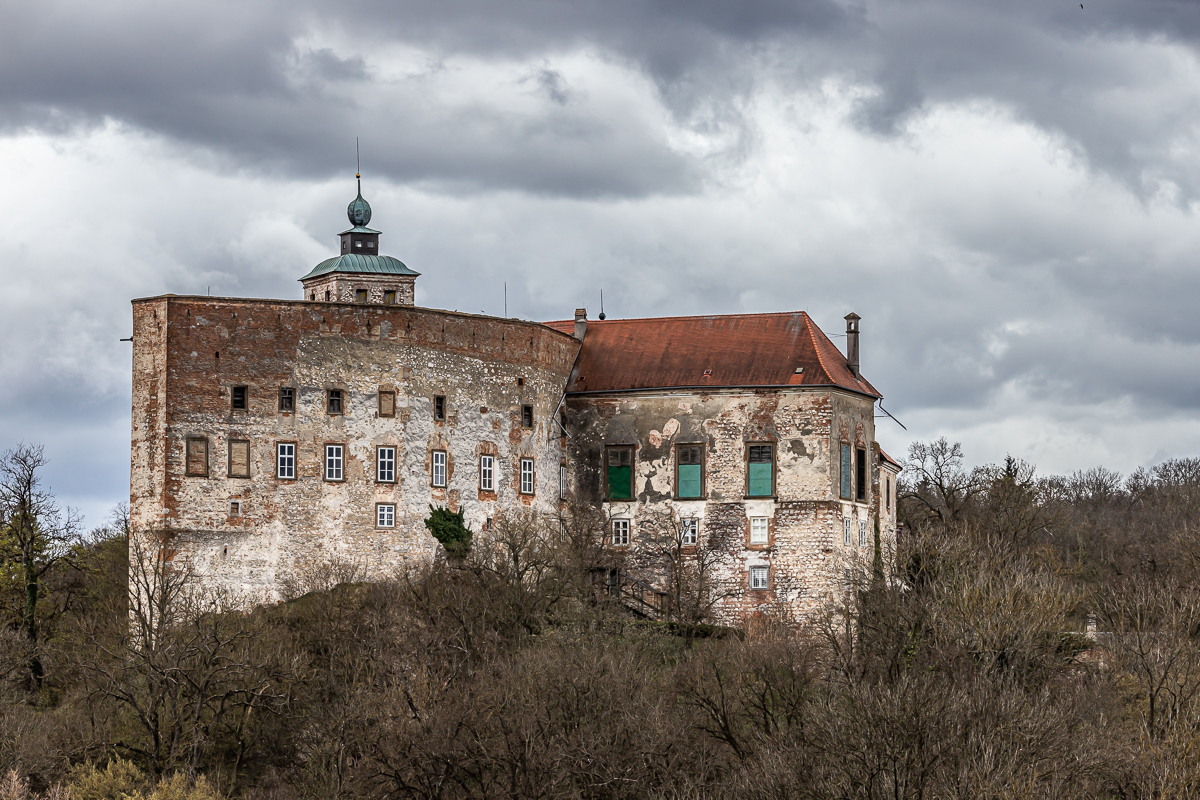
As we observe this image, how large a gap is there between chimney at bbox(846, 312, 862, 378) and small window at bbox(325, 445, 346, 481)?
21.6 m

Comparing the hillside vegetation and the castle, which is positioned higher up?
the castle

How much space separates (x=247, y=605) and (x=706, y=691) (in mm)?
16815

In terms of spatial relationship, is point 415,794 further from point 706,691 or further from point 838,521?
point 838,521

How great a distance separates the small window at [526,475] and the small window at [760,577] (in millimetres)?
9161

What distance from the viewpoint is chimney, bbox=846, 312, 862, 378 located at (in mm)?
69688

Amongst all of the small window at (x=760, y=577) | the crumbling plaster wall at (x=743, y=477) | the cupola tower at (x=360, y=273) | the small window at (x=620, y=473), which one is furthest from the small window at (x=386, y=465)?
the cupola tower at (x=360, y=273)

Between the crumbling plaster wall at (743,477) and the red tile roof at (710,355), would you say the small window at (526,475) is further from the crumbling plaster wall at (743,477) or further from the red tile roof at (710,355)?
the red tile roof at (710,355)

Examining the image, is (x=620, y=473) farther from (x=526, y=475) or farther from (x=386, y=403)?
(x=386, y=403)

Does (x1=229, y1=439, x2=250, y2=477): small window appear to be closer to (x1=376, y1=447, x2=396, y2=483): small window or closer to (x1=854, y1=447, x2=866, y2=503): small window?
(x1=376, y1=447, x2=396, y2=483): small window

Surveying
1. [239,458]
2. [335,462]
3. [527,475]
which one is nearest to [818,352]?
[527,475]

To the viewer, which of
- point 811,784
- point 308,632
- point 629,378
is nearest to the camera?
point 811,784

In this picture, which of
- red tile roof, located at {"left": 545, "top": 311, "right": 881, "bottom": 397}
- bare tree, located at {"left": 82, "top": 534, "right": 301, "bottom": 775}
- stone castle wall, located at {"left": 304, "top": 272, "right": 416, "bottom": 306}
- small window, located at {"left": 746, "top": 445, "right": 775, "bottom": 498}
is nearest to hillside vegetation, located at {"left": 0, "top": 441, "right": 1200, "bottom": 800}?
bare tree, located at {"left": 82, "top": 534, "right": 301, "bottom": 775}

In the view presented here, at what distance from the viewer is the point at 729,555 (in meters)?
65.8

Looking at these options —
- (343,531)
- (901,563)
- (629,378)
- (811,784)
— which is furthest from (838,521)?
(811,784)
